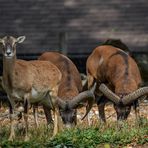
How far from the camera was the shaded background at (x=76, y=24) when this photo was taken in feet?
68.8

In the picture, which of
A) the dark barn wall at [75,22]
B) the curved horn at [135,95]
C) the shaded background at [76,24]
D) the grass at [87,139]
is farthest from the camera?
the dark barn wall at [75,22]

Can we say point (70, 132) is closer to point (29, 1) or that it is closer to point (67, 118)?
point (67, 118)

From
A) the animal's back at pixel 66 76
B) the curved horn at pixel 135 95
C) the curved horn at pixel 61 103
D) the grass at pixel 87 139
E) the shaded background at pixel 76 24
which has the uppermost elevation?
the shaded background at pixel 76 24

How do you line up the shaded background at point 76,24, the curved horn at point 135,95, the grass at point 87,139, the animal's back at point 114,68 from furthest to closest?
1. the shaded background at point 76,24
2. the animal's back at point 114,68
3. the curved horn at point 135,95
4. the grass at point 87,139

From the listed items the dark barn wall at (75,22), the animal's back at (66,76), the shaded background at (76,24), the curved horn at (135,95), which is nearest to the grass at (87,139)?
the curved horn at (135,95)

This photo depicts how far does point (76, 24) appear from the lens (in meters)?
21.8

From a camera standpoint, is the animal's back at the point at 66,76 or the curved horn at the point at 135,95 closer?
the curved horn at the point at 135,95

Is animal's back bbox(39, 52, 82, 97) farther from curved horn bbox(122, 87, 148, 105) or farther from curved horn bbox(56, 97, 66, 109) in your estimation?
curved horn bbox(122, 87, 148, 105)

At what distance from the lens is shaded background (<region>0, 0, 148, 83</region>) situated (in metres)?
21.0

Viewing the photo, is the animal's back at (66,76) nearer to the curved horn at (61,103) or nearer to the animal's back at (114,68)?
the curved horn at (61,103)

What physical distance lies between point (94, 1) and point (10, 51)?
1069 cm

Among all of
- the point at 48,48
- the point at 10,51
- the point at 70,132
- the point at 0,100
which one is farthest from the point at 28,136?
the point at 48,48

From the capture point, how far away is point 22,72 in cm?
1273

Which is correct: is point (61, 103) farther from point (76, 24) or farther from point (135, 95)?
point (76, 24)
